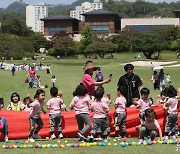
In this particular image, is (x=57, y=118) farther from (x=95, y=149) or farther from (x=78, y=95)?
(x=95, y=149)

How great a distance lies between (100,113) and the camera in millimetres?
11859

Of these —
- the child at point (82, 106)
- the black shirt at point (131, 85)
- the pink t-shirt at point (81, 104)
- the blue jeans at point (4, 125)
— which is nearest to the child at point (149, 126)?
the black shirt at point (131, 85)

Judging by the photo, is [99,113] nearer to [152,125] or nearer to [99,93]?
[99,93]

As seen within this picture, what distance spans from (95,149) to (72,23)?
12549 cm

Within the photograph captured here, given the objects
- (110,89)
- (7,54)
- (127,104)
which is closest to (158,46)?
(7,54)

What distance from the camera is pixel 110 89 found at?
2945 cm

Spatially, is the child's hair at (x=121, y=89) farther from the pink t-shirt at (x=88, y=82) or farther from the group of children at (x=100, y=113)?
the pink t-shirt at (x=88, y=82)

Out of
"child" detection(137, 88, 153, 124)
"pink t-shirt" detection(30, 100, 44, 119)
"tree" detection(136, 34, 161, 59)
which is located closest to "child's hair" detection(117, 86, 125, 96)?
"child" detection(137, 88, 153, 124)

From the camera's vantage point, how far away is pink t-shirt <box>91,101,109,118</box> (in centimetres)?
1184

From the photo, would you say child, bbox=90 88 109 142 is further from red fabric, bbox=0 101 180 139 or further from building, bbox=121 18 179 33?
building, bbox=121 18 179 33

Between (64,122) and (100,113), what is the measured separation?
1287 millimetres

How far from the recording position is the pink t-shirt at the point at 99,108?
11.8m

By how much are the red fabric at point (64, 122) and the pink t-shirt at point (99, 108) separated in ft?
3.00

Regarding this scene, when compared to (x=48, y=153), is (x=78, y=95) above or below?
above
